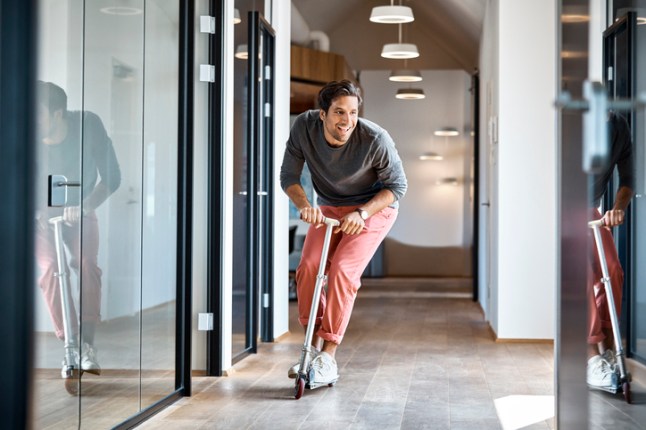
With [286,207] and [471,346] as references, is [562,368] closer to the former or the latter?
[471,346]

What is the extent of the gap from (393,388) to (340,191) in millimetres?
936

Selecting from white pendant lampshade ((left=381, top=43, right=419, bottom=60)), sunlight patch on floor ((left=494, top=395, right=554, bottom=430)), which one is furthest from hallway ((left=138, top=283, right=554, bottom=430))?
white pendant lampshade ((left=381, top=43, right=419, bottom=60))

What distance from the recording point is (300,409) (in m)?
3.86

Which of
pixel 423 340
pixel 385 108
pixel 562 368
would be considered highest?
pixel 385 108

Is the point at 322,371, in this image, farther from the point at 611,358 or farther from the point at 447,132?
the point at 447,132

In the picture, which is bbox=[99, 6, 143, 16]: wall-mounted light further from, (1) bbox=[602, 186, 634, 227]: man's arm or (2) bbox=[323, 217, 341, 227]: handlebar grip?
(1) bbox=[602, 186, 634, 227]: man's arm

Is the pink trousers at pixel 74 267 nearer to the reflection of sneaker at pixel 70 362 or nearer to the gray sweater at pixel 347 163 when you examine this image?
the reflection of sneaker at pixel 70 362

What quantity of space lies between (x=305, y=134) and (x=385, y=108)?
32.0 ft

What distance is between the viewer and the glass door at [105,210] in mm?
2707

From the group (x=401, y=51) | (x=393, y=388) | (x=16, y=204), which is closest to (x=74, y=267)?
(x=16, y=204)

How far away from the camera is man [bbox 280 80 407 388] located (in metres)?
4.29

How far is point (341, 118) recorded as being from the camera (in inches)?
168

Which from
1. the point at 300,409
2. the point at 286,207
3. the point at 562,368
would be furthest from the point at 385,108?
the point at 562,368

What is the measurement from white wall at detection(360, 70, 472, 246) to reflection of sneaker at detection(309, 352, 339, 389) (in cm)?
979
